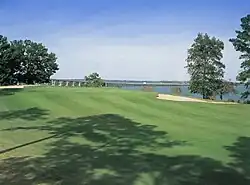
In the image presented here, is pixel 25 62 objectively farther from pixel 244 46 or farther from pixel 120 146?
pixel 120 146

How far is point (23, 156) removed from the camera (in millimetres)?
8148

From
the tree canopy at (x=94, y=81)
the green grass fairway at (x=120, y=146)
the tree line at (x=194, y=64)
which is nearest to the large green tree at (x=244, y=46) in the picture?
the tree line at (x=194, y=64)

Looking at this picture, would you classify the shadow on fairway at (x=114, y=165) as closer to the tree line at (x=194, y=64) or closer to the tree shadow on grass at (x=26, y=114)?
the tree shadow on grass at (x=26, y=114)

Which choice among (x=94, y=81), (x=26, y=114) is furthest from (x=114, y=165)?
(x=94, y=81)

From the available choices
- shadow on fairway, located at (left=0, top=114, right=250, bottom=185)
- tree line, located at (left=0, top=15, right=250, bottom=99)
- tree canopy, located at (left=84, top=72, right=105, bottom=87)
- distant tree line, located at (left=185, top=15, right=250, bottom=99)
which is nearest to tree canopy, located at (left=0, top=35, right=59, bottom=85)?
tree line, located at (left=0, top=15, right=250, bottom=99)

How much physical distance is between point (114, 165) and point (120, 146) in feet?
6.28

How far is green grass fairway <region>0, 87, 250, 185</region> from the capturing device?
6.81 m

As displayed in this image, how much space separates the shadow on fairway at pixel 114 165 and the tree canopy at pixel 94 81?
30332 millimetres

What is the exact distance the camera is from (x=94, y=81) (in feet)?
140

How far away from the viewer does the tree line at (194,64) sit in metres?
41.9

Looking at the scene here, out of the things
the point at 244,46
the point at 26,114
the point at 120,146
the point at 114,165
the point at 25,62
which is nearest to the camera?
the point at 114,165

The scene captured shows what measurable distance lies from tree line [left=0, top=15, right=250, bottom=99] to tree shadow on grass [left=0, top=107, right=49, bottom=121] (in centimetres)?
2455

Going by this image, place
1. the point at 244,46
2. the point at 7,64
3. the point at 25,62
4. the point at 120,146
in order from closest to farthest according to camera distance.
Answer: the point at 120,146 < the point at 244,46 < the point at 7,64 < the point at 25,62

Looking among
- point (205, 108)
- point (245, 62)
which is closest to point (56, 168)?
point (205, 108)
